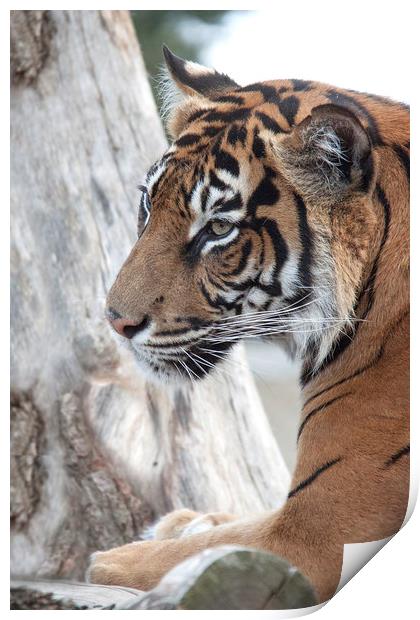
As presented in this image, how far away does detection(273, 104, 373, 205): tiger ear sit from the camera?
5.09 feet

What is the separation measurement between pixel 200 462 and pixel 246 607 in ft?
2.94

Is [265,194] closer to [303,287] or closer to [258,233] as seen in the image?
[258,233]

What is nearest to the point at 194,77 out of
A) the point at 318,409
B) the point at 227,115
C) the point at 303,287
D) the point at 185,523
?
the point at 227,115

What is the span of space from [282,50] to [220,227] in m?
0.46

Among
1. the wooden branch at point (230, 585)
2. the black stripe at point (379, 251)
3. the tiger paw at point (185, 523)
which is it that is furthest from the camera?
the tiger paw at point (185, 523)

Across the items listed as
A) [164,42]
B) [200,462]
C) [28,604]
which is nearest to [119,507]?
[200,462]

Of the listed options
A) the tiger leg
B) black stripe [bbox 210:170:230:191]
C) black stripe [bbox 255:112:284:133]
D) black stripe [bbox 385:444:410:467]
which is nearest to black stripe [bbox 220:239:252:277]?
black stripe [bbox 210:170:230:191]

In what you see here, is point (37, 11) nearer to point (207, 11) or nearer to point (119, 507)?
point (207, 11)

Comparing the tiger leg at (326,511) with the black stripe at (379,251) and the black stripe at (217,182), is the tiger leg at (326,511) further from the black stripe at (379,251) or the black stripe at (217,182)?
the black stripe at (217,182)

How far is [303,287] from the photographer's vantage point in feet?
5.55

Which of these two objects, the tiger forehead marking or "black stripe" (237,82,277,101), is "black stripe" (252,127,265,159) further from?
"black stripe" (237,82,277,101)

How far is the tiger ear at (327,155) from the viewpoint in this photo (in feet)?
5.09

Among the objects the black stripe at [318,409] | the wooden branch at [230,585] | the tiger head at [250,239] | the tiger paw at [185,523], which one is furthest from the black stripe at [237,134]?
the tiger paw at [185,523]

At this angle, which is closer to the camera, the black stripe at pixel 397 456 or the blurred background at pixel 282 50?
the black stripe at pixel 397 456
